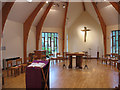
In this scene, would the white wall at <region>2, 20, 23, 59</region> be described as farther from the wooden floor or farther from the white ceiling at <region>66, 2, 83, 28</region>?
the white ceiling at <region>66, 2, 83, 28</region>

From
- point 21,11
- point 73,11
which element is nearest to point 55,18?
point 73,11

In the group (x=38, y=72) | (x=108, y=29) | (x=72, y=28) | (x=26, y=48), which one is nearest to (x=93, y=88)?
(x=38, y=72)

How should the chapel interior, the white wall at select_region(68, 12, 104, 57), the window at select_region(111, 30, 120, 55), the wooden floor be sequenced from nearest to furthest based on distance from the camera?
the wooden floor → the chapel interior → the window at select_region(111, 30, 120, 55) → the white wall at select_region(68, 12, 104, 57)

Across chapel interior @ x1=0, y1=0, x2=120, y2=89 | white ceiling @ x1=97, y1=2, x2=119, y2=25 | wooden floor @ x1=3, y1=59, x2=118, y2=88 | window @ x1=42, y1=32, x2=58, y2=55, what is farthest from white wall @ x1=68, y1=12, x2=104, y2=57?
wooden floor @ x1=3, y1=59, x2=118, y2=88

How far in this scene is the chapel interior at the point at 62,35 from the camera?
20.8ft

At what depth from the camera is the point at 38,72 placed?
2848mm

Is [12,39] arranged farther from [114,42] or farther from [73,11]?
[114,42]

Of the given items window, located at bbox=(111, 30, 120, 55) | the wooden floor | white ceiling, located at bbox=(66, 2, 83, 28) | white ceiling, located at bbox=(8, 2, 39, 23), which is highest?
white ceiling, located at bbox=(66, 2, 83, 28)

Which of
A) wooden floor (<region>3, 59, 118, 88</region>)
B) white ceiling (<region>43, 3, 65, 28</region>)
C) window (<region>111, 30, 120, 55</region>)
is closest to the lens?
Answer: wooden floor (<region>3, 59, 118, 88</region>)

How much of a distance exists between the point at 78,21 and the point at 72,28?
0.84 metres

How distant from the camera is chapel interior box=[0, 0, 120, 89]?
6.33 metres

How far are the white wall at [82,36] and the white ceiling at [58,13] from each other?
1.90 feet

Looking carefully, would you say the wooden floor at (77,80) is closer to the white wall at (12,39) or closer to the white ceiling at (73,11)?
the white wall at (12,39)

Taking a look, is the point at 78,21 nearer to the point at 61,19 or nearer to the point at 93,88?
the point at 61,19
